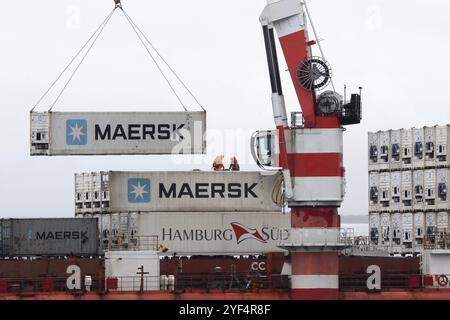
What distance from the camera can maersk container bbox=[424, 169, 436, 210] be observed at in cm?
9394

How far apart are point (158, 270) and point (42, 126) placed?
34.9 ft

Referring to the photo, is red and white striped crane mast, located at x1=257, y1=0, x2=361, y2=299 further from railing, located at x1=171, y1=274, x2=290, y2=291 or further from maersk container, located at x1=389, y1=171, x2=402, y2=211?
maersk container, located at x1=389, y1=171, x2=402, y2=211

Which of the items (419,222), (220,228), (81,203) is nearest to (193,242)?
(220,228)

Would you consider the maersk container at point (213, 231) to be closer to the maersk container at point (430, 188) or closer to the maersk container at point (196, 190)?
the maersk container at point (196, 190)

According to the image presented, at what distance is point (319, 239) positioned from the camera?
72.4 metres

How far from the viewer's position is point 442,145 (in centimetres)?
9325

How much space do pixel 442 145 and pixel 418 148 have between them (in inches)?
112

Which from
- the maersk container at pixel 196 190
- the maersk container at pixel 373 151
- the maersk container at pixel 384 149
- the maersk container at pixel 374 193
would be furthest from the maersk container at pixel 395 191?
the maersk container at pixel 196 190

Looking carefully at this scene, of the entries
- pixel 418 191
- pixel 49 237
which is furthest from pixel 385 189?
pixel 49 237

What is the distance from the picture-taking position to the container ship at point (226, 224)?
7244cm

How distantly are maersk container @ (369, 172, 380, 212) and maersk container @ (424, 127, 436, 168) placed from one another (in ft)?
19.0

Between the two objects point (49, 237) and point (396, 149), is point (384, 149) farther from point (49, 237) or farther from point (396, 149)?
point (49, 237)

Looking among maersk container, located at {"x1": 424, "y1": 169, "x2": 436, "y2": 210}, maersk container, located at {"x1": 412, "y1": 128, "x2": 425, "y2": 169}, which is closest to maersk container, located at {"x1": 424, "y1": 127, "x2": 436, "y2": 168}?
maersk container, located at {"x1": 412, "y1": 128, "x2": 425, "y2": 169}

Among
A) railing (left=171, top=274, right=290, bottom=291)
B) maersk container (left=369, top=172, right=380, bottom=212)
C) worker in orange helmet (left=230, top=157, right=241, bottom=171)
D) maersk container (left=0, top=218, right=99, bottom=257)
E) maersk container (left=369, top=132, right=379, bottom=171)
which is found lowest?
railing (left=171, top=274, right=290, bottom=291)
